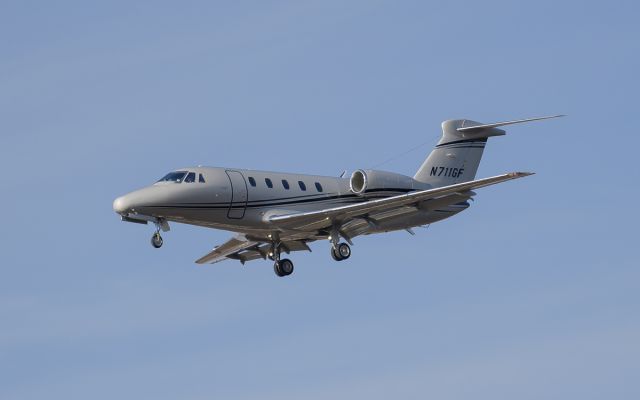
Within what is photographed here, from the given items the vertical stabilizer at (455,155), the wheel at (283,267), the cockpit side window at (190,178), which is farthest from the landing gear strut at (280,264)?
the vertical stabilizer at (455,155)

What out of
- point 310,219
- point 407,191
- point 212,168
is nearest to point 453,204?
point 407,191

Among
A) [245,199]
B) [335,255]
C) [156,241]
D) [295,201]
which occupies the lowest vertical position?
[335,255]

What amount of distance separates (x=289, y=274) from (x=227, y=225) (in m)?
3.06

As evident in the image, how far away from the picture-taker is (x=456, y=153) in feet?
125

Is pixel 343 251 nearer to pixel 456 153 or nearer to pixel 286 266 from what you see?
pixel 286 266

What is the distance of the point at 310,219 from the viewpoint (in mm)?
33750

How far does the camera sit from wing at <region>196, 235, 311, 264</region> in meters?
36.2

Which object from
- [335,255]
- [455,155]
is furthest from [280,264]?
[455,155]

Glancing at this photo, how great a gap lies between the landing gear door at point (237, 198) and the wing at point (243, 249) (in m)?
2.79

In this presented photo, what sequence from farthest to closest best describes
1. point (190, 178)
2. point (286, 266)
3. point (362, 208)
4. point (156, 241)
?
point (286, 266), point (362, 208), point (190, 178), point (156, 241)

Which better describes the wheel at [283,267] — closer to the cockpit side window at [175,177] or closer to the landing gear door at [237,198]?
the landing gear door at [237,198]

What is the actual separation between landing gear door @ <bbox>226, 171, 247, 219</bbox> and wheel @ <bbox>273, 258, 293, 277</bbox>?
2.73m

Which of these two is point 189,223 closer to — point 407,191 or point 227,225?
point 227,225

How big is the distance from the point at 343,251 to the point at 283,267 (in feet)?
6.77
